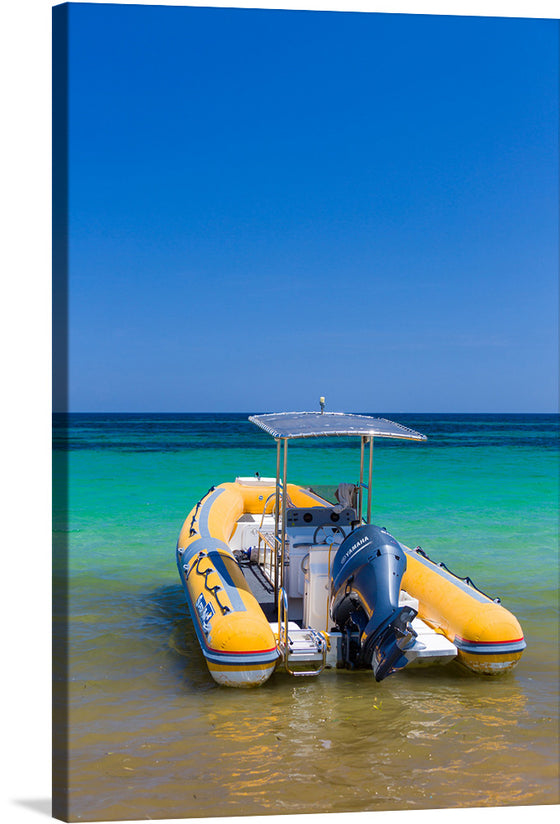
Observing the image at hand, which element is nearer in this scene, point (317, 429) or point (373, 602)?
point (373, 602)

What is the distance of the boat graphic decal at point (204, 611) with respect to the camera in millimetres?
4148

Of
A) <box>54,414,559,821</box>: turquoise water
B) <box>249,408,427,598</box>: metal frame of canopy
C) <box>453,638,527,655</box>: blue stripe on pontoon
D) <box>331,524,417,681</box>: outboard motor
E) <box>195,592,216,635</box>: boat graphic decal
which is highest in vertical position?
<box>249,408,427,598</box>: metal frame of canopy

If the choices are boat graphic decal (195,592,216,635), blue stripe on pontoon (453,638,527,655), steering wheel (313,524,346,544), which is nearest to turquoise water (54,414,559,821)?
blue stripe on pontoon (453,638,527,655)

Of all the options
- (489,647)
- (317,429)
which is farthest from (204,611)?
(489,647)

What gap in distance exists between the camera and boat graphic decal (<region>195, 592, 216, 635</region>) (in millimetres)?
4148

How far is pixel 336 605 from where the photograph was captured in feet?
13.7

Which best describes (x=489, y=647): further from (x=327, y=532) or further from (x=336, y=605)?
(x=327, y=532)

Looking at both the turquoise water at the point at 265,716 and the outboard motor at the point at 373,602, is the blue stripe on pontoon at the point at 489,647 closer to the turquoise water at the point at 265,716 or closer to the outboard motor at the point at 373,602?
the turquoise water at the point at 265,716

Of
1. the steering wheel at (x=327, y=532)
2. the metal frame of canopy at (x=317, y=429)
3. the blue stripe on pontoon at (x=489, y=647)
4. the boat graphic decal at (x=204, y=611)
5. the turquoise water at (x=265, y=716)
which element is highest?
the metal frame of canopy at (x=317, y=429)

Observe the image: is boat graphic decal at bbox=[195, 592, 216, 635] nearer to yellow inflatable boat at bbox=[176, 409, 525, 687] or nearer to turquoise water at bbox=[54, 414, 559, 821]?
yellow inflatable boat at bbox=[176, 409, 525, 687]

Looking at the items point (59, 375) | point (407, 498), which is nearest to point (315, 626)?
point (59, 375)

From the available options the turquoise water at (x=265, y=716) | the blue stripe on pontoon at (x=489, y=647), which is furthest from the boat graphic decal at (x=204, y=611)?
the blue stripe on pontoon at (x=489, y=647)

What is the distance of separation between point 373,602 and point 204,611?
1.03 m

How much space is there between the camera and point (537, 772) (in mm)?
3268
